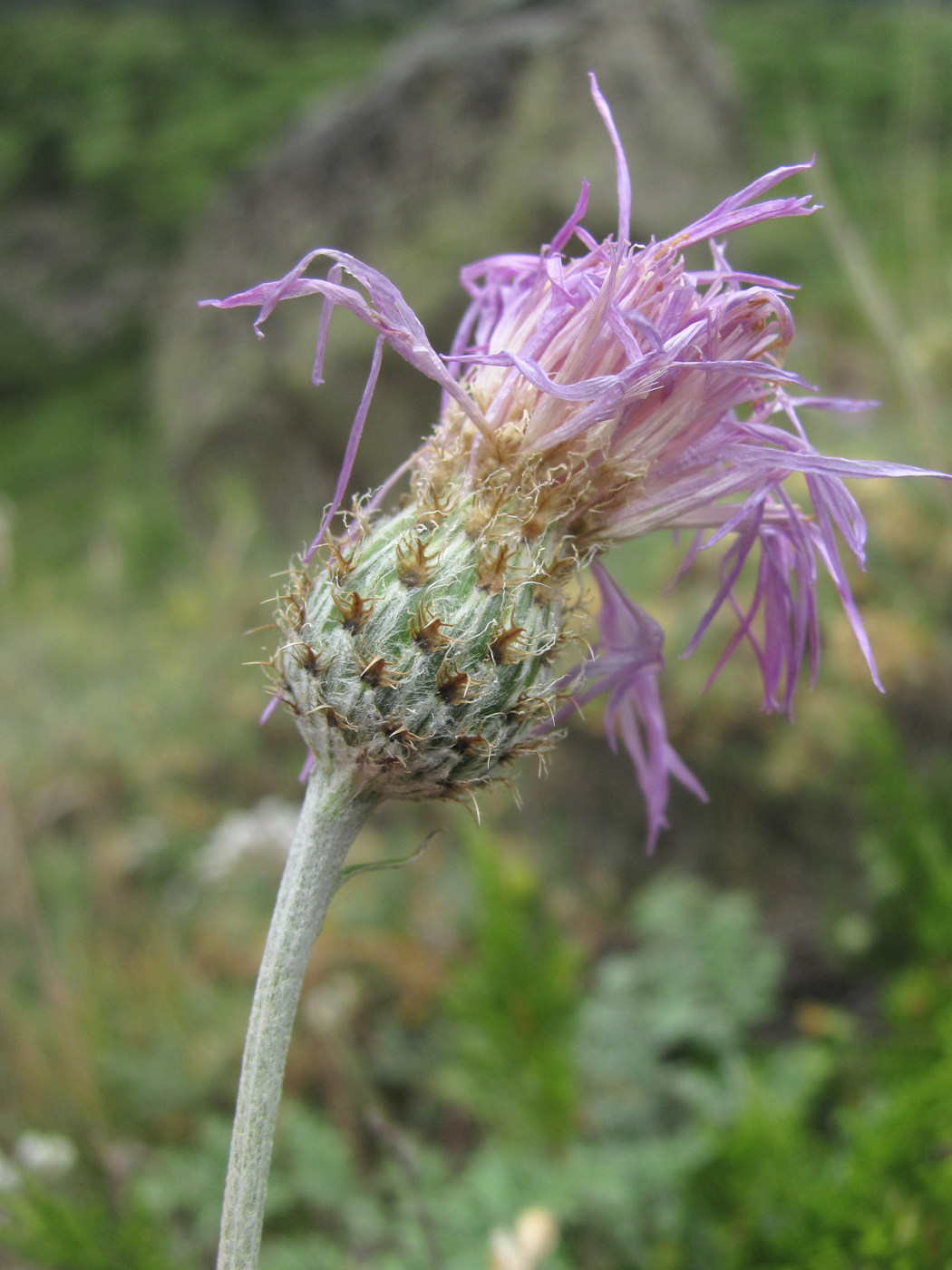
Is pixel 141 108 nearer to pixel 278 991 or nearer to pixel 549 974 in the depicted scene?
pixel 549 974

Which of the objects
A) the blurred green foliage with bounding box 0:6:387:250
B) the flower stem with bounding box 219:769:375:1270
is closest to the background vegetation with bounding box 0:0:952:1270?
the flower stem with bounding box 219:769:375:1270

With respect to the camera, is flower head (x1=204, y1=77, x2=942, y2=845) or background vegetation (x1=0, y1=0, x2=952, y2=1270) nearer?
flower head (x1=204, y1=77, x2=942, y2=845)

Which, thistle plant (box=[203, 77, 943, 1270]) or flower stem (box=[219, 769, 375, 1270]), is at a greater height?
thistle plant (box=[203, 77, 943, 1270])

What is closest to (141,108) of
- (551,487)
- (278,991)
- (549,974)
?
(549,974)

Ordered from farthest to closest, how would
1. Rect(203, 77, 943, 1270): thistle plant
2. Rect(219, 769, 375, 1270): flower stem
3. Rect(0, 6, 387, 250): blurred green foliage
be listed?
1. Rect(0, 6, 387, 250): blurred green foliage
2. Rect(203, 77, 943, 1270): thistle plant
3. Rect(219, 769, 375, 1270): flower stem

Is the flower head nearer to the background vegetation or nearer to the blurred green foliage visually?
the background vegetation

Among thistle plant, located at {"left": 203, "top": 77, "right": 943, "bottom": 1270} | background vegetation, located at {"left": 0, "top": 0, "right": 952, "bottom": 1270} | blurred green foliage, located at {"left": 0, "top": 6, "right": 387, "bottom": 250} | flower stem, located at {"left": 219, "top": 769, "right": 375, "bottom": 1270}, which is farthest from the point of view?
blurred green foliage, located at {"left": 0, "top": 6, "right": 387, "bottom": 250}

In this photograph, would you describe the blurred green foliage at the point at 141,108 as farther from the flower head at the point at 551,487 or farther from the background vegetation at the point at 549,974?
the flower head at the point at 551,487

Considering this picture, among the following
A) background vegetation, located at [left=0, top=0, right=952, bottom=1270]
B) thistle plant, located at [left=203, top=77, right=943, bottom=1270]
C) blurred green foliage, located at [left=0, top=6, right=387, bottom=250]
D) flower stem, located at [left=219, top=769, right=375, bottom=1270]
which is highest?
blurred green foliage, located at [left=0, top=6, right=387, bottom=250]
